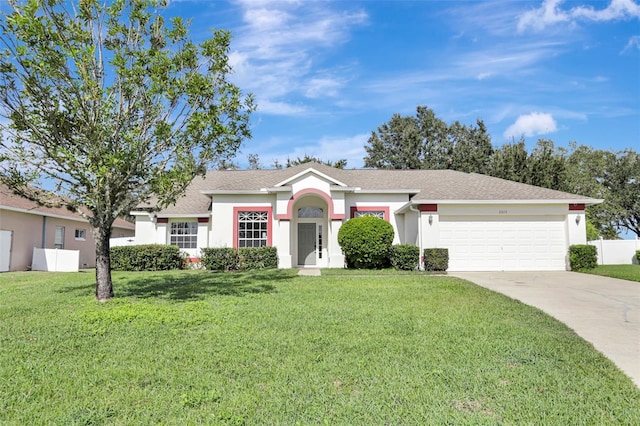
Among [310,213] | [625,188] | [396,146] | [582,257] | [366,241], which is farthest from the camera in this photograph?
[396,146]

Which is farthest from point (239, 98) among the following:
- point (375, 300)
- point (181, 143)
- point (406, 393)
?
point (406, 393)

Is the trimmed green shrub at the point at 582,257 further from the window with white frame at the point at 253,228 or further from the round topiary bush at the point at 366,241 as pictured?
the window with white frame at the point at 253,228

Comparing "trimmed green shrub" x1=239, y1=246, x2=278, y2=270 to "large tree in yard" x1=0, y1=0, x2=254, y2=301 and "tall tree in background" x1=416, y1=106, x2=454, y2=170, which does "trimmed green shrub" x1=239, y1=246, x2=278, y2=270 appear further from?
"tall tree in background" x1=416, y1=106, x2=454, y2=170

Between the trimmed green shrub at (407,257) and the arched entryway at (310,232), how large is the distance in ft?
13.9

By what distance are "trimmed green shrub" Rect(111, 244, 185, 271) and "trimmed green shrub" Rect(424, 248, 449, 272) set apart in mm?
11972

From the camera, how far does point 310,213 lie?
19891 mm

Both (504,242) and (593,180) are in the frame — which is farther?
(593,180)

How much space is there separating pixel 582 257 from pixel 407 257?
7.07 m

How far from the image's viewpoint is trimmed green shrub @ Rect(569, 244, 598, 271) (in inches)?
624

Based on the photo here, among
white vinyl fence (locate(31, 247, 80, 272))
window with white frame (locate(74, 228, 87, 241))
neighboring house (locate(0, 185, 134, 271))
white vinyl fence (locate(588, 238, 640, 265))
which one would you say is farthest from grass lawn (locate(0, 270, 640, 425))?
window with white frame (locate(74, 228, 87, 241))

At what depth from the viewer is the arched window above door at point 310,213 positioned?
1981 centimetres

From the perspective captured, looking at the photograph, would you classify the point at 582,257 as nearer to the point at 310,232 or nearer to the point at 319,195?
the point at 319,195

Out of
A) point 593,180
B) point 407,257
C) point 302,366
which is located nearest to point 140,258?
point 407,257

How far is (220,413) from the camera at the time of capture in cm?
358
